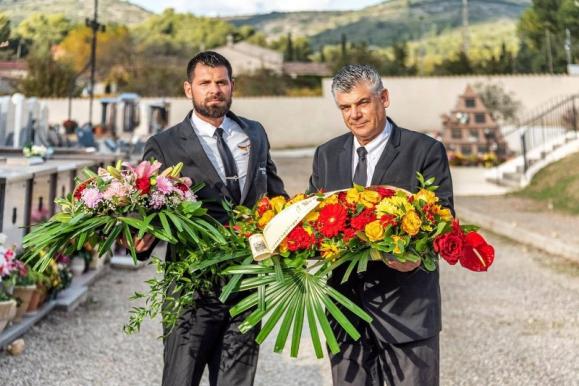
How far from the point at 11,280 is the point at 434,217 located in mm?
3805

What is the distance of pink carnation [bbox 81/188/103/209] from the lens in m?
2.19

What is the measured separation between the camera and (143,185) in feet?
7.32

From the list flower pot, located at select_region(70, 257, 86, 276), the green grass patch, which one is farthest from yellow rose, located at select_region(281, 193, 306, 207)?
the green grass patch

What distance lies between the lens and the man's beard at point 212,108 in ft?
8.51

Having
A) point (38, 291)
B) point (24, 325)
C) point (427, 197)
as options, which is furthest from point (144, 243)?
point (38, 291)

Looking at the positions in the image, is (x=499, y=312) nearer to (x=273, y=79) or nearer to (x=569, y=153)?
(x=569, y=153)

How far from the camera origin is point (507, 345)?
199 inches

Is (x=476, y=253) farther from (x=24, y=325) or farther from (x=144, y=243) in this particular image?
(x=24, y=325)

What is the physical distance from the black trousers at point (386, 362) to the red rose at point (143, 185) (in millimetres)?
871

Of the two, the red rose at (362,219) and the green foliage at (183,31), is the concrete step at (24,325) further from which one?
the green foliage at (183,31)

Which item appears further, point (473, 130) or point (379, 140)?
point (473, 130)

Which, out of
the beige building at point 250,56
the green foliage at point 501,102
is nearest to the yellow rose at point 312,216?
the green foliage at point 501,102

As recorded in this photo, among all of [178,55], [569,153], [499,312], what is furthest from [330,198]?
[178,55]

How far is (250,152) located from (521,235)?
8.52 m
